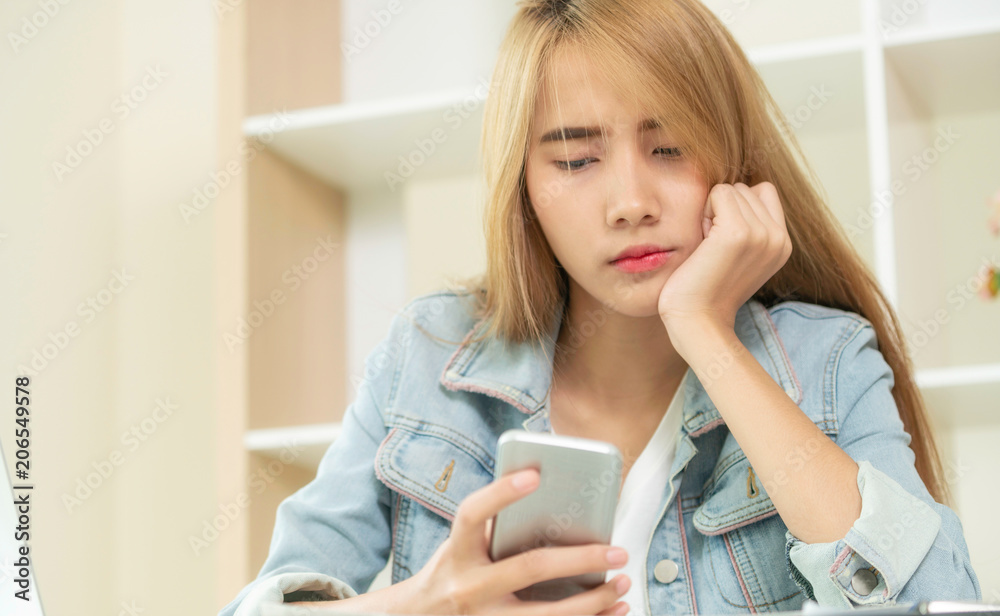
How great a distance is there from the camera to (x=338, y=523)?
3.30ft

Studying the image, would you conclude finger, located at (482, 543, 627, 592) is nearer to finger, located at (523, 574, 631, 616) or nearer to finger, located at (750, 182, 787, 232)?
finger, located at (523, 574, 631, 616)

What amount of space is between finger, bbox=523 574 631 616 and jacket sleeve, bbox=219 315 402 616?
0.28m

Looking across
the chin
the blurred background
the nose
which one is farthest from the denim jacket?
the blurred background

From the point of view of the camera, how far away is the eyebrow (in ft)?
3.15

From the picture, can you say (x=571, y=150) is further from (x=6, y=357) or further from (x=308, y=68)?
(x=6, y=357)

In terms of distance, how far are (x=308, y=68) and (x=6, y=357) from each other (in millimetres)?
772

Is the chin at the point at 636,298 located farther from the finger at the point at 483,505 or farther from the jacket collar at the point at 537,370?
the finger at the point at 483,505

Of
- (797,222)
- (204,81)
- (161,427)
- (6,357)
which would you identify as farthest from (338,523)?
(204,81)

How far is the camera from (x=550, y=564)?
66cm

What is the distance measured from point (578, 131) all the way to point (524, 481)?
1.61 ft

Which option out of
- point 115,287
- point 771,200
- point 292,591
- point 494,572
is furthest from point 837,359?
point 115,287

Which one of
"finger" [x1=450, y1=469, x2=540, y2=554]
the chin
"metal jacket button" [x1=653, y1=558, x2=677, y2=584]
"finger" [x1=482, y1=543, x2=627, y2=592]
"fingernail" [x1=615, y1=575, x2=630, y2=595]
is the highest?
the chin

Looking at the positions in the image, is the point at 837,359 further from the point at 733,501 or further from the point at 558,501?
the point at 558,501

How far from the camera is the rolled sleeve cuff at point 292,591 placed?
2.64 feet
